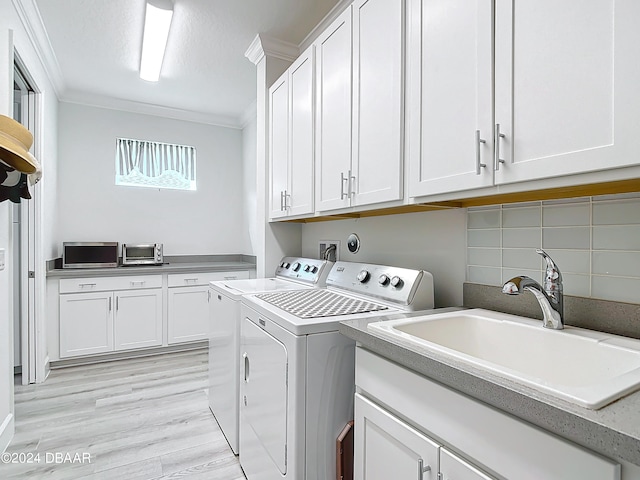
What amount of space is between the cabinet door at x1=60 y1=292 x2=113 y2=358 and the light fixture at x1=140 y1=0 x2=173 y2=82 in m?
2.06

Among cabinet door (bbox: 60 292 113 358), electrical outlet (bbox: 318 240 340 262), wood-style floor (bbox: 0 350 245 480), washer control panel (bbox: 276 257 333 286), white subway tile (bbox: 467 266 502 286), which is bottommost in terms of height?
wood-style floor (bbox: 0 350 245 480)

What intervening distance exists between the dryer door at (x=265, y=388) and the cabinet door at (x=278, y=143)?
3.22 ft

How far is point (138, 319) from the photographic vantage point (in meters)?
3.48

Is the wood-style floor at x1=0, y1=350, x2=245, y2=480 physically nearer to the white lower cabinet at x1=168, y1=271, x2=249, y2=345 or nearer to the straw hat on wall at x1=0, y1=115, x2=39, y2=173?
the white lower cabinet at x1=168, y1=271, x2=249, y2=345

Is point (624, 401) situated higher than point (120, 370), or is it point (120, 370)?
point (624, 401)

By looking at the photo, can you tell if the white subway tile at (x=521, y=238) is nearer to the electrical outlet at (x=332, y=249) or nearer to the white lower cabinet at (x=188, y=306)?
the electrical outlet at (x=332, y=249)

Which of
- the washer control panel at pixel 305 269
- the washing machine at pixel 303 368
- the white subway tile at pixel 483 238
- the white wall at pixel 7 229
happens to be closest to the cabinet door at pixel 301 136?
the washer control panel at pixel 305 269

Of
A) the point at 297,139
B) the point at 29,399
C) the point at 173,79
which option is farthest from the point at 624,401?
the point at 173,79

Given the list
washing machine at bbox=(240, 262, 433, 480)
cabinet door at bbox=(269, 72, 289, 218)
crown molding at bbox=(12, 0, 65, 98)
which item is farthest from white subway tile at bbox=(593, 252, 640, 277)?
crown molding at bbox=(12, 0, 65, 98)

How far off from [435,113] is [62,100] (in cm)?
391

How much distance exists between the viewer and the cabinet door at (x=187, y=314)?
3.63 m

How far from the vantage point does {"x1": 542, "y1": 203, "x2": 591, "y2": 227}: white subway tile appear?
112 centimetres

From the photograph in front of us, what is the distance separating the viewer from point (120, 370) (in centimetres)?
321

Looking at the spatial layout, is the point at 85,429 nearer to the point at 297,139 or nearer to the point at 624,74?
the point at 297,139
